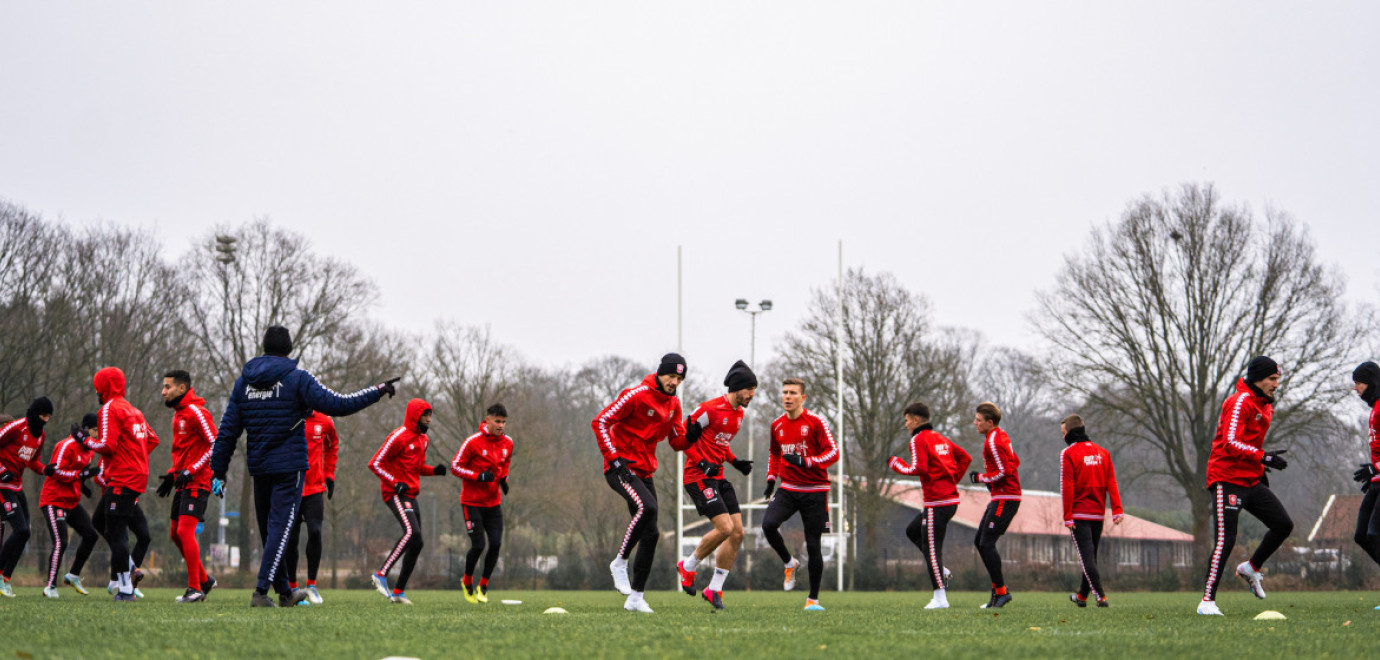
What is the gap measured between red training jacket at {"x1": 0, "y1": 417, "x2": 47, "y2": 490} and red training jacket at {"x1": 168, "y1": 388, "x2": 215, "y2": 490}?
2425 millimetres

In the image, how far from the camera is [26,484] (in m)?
36.7

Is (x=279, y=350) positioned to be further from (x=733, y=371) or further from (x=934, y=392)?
(x=934, y=392)

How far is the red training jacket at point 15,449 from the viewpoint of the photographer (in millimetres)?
13758

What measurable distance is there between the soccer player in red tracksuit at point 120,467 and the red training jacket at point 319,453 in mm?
1684

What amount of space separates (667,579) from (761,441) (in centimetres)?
1490

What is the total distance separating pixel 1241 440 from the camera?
10281mm

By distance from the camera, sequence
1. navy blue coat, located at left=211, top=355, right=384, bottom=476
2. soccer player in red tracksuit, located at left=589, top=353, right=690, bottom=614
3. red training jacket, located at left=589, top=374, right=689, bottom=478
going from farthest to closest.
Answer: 1. red training jacket, located at left=589, top=374, right=689, bottom=478
2. soccer player in red tracksuit, located at left=589, top=353, right=690, bottom=614
3. navy blue coat, located at left=211, top=355, right=384, bottom=476

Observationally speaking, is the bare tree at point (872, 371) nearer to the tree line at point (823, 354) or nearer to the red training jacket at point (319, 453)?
the tree line at point (823, 354)

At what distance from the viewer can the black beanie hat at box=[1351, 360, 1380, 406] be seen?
11283 mm

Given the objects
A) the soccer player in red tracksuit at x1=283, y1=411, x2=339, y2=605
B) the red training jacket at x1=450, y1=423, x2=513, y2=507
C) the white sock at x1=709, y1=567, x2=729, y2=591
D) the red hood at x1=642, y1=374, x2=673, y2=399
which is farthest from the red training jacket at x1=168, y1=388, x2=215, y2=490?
the white sock at x1=709, y1=567, x2=729, y2=591

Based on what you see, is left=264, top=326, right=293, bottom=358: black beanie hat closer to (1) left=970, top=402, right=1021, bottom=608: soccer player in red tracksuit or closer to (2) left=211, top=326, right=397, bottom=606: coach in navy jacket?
(2) left=211, top=326, right=397, bottom=606: coach in navy jacket

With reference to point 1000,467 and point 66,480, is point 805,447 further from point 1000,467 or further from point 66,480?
Result: point 66,480

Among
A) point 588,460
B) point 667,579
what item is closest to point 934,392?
point 667,579

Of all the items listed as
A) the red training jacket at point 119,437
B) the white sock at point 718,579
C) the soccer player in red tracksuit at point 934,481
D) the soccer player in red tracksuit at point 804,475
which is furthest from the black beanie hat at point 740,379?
the red training jacket at point 119,437
